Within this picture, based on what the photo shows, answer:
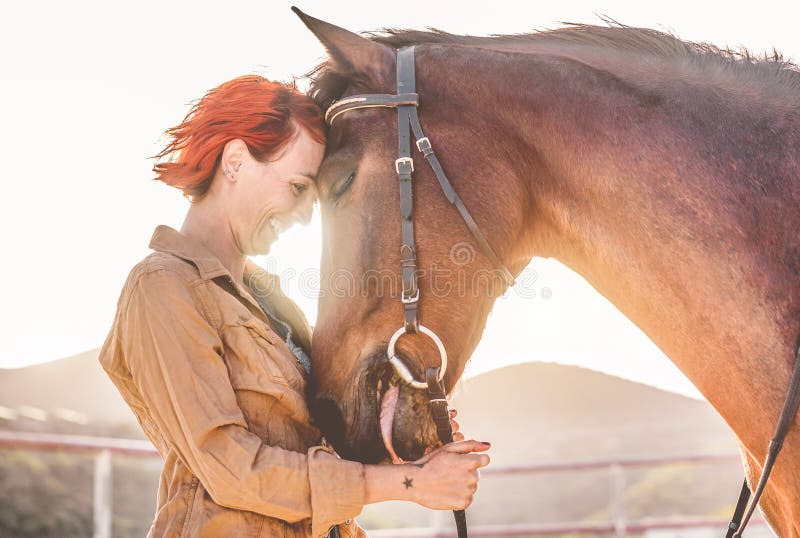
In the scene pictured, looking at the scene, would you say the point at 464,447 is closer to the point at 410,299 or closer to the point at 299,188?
the point at 410,299

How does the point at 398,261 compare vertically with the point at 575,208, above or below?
below

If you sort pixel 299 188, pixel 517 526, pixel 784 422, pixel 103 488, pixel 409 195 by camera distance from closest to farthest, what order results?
pixel 784 422
pixel 409 195
pixel 299 188
pixel 103 488
pixel 517 526

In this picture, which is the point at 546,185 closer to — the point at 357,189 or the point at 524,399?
the point at 357,189

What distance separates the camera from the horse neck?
182 centimetres

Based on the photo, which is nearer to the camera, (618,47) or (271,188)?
(618,47)

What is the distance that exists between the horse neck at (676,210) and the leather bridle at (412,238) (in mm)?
212

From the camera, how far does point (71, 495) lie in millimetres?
11727

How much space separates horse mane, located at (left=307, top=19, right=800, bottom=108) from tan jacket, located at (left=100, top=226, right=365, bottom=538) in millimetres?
695

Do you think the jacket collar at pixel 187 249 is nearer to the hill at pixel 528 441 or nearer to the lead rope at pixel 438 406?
the lead rope at pixel 438 406

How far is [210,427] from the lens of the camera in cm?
181

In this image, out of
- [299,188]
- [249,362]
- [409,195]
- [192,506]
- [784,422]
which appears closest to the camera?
[784,422]

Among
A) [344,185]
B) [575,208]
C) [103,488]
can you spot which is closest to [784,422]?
[575,208]

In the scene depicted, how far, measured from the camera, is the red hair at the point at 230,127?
225cm

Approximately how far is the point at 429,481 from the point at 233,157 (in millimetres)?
1060
